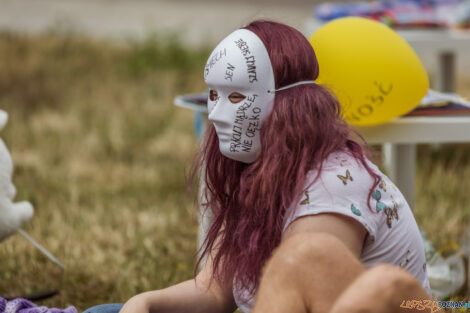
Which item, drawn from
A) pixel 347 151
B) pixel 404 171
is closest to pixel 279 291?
pixel 347 151

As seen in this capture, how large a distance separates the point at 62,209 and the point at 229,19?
5669 millimetres

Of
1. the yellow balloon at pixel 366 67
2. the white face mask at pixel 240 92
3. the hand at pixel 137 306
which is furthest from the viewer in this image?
the yellow balloon at pixel 366 67

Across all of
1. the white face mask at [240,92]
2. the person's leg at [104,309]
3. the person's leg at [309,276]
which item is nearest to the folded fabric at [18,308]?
the person's leg at [104,309]

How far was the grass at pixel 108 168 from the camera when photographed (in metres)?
2.96

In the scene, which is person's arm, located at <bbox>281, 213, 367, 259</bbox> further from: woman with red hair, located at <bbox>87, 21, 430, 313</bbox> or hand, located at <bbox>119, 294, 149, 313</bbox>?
hand, located at <bbox>119, 294, 149, 313</bbox>

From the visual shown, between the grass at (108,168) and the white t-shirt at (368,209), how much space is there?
531mm

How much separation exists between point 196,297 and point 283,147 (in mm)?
519

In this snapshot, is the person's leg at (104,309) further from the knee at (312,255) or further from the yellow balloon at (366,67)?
the yellow balloon at (366,67)

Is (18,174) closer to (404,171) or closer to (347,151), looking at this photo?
(404,171)

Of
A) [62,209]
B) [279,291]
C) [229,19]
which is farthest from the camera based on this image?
[229,19]

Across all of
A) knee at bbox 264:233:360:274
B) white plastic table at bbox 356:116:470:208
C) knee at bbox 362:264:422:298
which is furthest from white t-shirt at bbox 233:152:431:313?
white plastic table at bbox 356:116:470:208

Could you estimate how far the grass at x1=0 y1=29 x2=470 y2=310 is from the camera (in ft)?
9.73

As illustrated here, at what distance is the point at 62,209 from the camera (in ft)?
12.0

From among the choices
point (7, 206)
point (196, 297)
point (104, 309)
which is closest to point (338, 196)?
point (196, 297)
